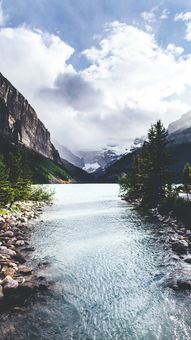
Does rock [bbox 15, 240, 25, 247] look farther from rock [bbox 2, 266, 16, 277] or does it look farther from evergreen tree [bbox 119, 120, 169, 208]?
evergreen tree [bbox 119, 120, 169, 208]

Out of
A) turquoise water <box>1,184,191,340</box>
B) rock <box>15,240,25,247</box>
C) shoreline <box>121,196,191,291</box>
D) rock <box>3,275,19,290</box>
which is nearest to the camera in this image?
turquoise water <box>1,184,191,340</box>

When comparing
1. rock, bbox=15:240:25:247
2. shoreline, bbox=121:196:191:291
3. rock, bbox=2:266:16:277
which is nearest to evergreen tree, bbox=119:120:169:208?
shoreline, bbox=121:196:191:291

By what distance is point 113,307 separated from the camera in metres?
6.96

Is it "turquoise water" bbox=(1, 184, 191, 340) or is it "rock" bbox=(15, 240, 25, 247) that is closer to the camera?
"turquoise water" bbox=(1, 184, 191, 340)

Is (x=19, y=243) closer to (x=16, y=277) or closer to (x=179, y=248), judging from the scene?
(x=16, y=277)

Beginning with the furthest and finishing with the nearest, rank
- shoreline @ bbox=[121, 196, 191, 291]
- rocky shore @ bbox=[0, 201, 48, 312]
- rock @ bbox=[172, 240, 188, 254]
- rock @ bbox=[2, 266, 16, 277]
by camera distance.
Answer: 1. rock @ bbox=[172, 240, 188, 254]
2. rock @ bbox=[2, 266, 16, 277]
3. shoreline @ bbox=[121, 196, 191, 291]
4. rocky shore @ bbox=[0, 201, 48, 312]

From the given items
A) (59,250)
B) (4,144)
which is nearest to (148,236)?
(59,250)

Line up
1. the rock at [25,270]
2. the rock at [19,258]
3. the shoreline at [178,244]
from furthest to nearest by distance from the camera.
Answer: the rock at [19,258], the rock at [25,270], the shoreline at [178,244]

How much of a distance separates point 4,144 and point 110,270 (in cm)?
16359

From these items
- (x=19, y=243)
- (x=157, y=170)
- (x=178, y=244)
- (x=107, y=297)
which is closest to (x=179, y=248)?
(x=178, y=244)

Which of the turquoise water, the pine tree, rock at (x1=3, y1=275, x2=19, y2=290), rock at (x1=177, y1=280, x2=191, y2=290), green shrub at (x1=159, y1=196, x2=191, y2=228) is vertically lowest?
the turquoise water

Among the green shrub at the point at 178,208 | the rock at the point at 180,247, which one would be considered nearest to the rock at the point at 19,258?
A: the rock at the point at 180,247

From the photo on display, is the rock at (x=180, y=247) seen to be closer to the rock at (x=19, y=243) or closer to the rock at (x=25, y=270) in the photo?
the rock at (x=25, y=270)

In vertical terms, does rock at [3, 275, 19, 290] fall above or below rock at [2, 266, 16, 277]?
above
